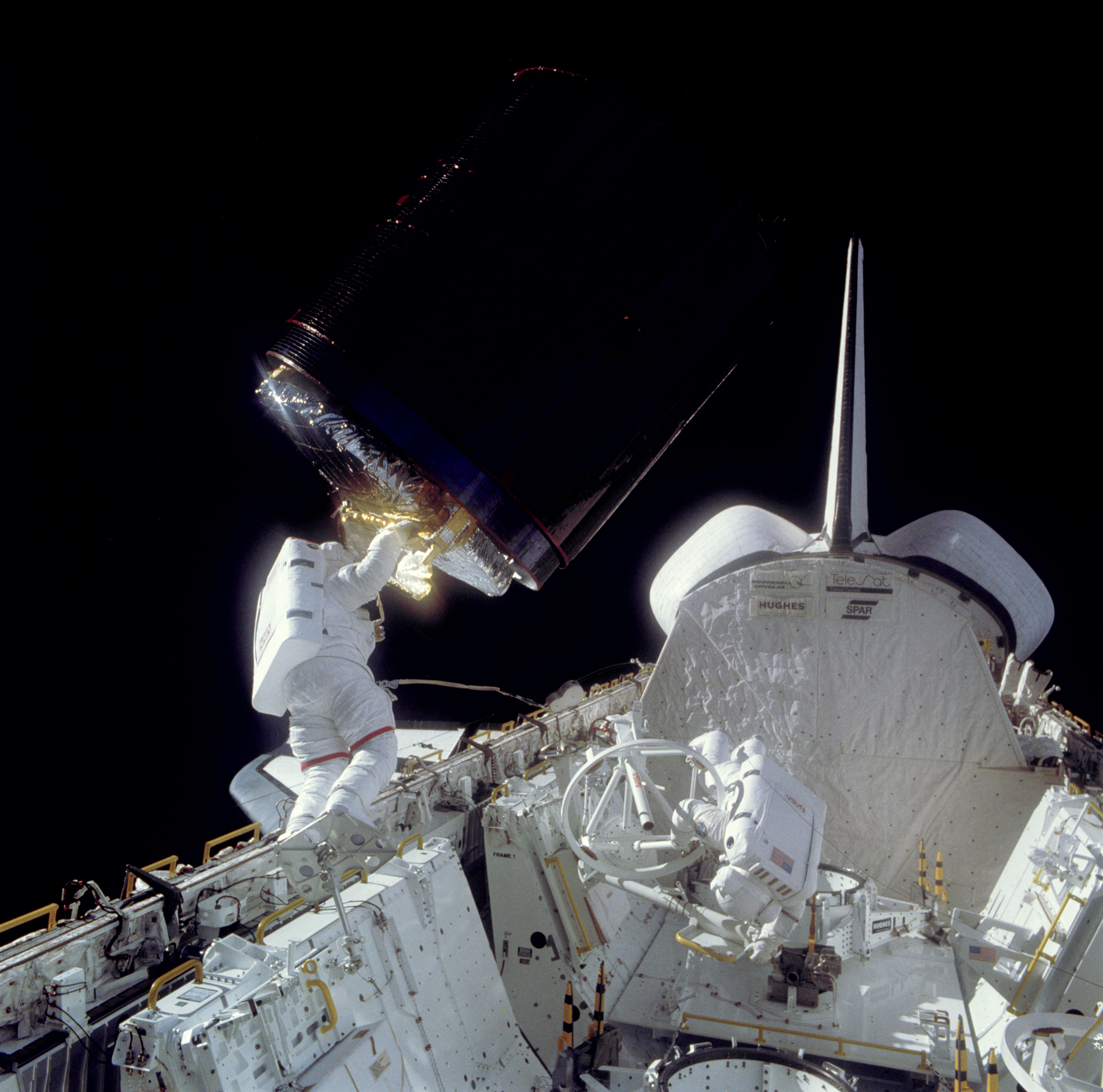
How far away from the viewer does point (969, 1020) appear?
4.44 m

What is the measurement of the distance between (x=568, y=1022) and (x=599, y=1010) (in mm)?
270

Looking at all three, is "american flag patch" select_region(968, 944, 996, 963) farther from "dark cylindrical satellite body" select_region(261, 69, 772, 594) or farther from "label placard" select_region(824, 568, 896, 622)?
"dark cylindrical satellite body" select_region(261, 69, 772, 594)

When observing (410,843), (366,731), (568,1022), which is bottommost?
(568,1022)

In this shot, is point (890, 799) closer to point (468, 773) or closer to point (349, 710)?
point (468, 773)

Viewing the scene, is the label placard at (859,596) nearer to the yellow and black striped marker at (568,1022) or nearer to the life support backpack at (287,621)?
the yellow and black striped marker at (568,1022)

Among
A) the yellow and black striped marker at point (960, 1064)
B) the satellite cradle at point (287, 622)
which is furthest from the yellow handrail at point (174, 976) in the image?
the yellow and black striped marker at point (960, 1064)

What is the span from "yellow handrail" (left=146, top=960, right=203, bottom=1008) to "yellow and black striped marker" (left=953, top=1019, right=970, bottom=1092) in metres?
3.85

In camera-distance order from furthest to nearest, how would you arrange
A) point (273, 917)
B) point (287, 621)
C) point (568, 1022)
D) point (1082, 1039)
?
1. point (568, 1022)
2. point (287, 621)
3. point (1082, 1039)
4. point (273, 917)

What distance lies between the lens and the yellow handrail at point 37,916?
304 cm

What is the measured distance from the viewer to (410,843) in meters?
3.80

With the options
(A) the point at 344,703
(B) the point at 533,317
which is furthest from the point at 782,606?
(B) the point at 533,317

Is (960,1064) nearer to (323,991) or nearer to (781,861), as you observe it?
(781,861)

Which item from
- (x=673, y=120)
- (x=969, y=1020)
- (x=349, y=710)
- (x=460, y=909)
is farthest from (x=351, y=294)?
(x=969, y=1020)

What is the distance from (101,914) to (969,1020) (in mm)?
5094
